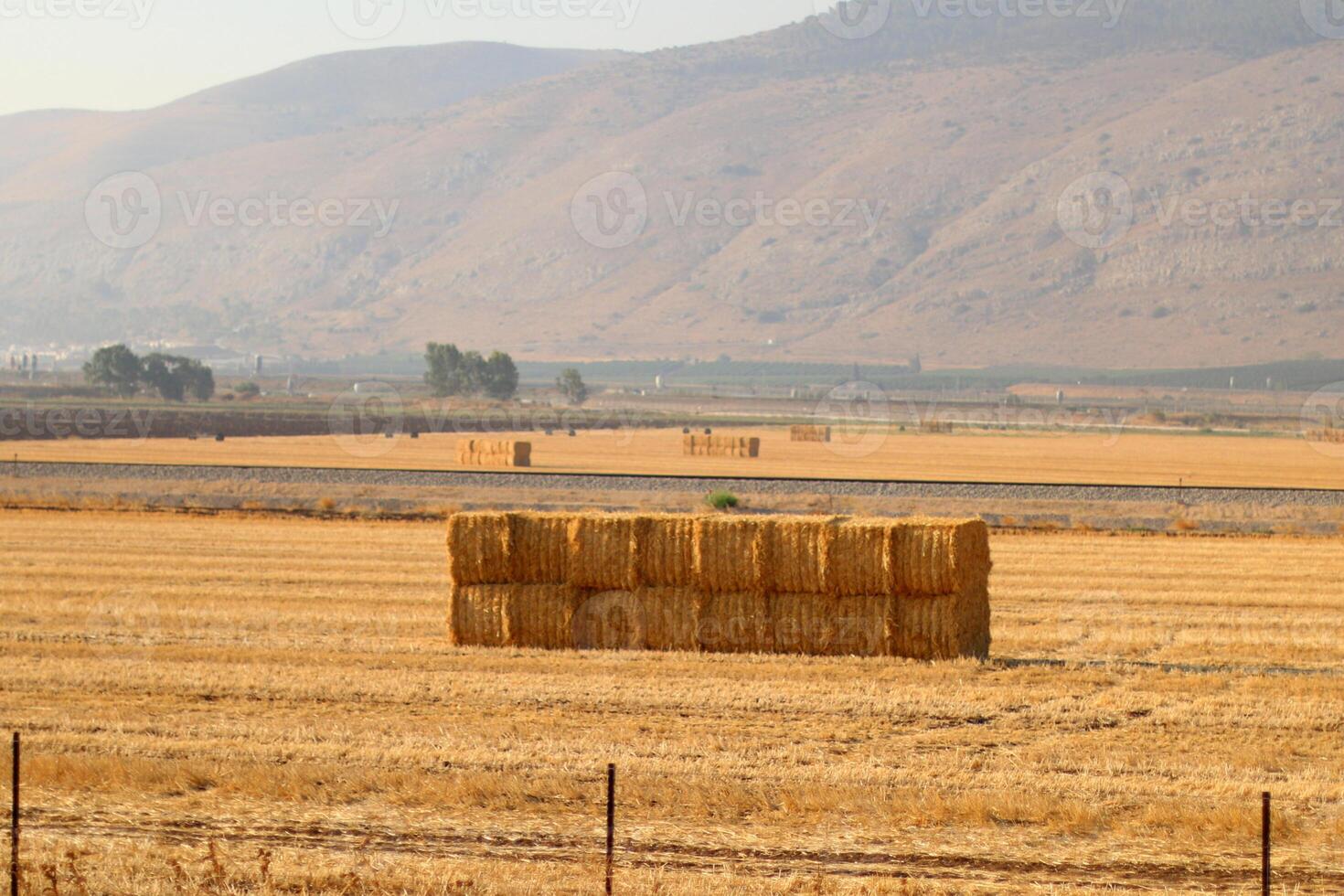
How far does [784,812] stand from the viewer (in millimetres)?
12461

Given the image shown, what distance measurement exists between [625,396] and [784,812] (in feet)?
568

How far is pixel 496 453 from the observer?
226ft

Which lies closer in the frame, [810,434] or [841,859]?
[841,859]

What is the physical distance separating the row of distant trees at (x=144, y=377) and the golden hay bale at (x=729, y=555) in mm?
128811

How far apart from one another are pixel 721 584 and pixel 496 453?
4994 cm

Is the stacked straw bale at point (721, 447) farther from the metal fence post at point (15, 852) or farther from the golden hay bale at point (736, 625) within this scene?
the metal fence post at point (15, 852)

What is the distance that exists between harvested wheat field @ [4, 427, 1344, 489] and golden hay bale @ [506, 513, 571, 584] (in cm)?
4069

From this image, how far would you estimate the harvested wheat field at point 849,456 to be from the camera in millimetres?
64438

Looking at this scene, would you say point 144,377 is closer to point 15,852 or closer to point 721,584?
point 721,584

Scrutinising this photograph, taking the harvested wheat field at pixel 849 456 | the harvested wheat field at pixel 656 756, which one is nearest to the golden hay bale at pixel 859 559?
the harvested wheat field at pixel 656 756

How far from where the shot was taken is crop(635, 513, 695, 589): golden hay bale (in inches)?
769

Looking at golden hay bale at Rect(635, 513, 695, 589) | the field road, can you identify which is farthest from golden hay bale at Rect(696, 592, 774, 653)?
the field road

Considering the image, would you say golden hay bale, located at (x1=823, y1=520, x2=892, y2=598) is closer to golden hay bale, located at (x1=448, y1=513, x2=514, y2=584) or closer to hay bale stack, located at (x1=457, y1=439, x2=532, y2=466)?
golden hay bale, located at (x1=448, y1=513, x2=514, y2=584)

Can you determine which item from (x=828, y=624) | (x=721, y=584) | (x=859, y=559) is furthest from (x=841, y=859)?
(x=721, y=584)
